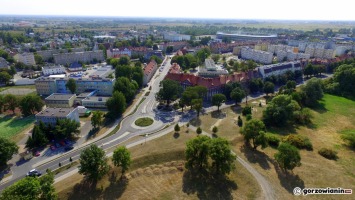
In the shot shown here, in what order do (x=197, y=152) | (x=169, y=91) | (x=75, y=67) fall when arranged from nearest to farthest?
(x=197, y=152), (x=169, y=91), (x=75, y=67)

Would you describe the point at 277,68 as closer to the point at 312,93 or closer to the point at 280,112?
the point at 312,93

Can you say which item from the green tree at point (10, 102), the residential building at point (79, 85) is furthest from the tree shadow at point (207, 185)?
the green tree at point (10, 102)

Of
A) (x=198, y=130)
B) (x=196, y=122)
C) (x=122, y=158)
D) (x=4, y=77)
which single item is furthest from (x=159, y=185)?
(x=4, y=77)

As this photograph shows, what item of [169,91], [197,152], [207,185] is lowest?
[207,185]

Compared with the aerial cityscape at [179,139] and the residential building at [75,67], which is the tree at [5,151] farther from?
the residential building at [75,67]

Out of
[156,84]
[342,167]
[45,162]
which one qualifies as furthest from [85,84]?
[342,167]

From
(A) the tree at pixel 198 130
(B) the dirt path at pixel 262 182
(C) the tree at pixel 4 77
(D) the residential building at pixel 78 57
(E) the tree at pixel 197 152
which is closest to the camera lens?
(B) the dirt path at pixel 262 182
